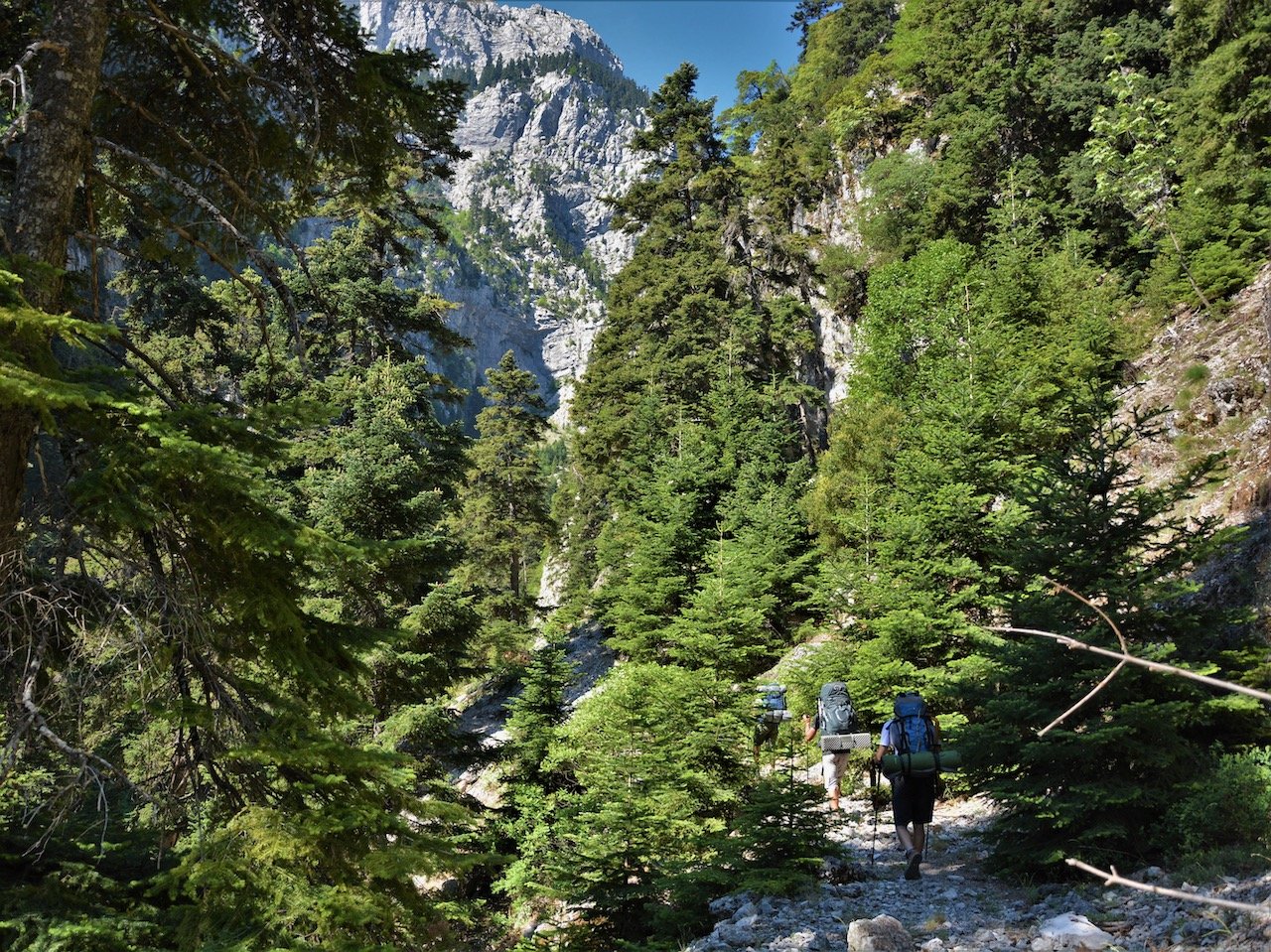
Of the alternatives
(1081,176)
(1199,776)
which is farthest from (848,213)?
(1199,776)

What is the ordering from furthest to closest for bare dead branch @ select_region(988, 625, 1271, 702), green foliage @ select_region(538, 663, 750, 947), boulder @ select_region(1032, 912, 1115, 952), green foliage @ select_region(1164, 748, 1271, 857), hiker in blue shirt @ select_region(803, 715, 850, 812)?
hiker in blue shirt @ select_region(803, 715, 850, 812), green foliage @ select_region(538, 663, 750, 947), green foliage @ select_region(1164, 748, 1271, 857), boulder @ select_region(1032, 912, 1115, 952), bare dead branch @ select_region(988, 625, 1271, 702)

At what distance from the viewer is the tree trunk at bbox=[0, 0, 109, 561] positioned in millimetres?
3852

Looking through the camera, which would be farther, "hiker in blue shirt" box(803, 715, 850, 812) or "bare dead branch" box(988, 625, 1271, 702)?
"hiker in blue shirt" box(803, 715, 850, 812)

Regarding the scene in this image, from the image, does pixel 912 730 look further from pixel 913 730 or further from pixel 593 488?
pixel 593 488

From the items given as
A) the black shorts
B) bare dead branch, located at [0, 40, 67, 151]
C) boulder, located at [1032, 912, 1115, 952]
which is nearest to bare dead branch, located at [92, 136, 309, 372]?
bare dead branch, located at [0, 40, 67, 151]

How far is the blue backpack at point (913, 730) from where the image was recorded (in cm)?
748

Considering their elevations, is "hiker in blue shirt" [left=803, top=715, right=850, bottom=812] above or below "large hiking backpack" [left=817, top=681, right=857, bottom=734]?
below

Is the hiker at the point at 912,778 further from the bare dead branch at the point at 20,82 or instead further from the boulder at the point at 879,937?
the bare dead branch at the point at 20,82

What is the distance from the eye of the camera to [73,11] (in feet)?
14.3

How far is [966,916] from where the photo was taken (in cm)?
574

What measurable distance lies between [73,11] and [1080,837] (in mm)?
9238

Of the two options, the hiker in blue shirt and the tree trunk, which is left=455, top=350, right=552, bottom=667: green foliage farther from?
the tree trunk

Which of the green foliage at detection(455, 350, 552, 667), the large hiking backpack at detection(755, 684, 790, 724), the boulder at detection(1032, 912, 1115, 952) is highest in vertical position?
the green foliage at detection(455, 350, 552, 667)

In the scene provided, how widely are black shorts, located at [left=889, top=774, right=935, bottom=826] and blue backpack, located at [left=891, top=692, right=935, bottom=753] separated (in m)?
0.28
